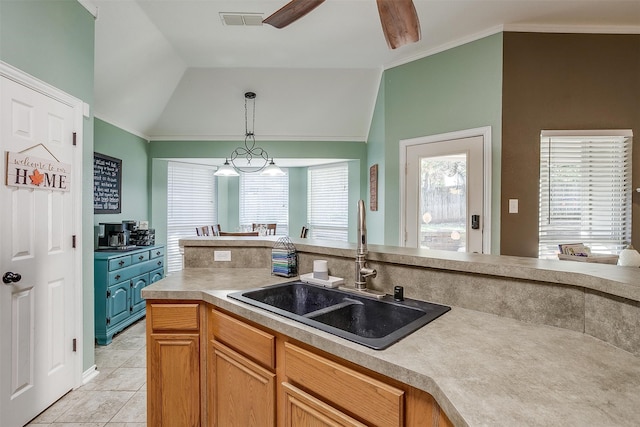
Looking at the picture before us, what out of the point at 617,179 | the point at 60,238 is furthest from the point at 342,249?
the point at 617,179

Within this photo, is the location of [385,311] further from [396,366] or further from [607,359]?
[607,359]

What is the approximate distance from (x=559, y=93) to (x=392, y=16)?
2110 mm

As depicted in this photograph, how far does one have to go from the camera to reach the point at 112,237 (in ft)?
11.7

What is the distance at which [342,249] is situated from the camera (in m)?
1.74

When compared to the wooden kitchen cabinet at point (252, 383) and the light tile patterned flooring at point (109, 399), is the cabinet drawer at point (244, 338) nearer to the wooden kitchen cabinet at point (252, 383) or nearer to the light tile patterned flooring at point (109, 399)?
the wooden kitchen cabinet at point (252, 383)

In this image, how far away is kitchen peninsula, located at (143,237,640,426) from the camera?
69cm

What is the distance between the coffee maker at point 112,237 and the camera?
11.7 feet

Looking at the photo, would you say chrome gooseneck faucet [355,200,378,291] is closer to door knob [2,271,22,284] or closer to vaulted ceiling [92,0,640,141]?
door knob [2,271,22,284]

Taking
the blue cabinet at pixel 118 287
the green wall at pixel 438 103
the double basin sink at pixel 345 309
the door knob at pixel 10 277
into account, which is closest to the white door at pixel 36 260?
the door knob at pixel 10 277

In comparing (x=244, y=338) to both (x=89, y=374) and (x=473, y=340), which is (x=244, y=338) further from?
(x=89, y=374)

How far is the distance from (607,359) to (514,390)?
380 mm

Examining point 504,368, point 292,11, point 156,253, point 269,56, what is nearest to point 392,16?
point 292,11

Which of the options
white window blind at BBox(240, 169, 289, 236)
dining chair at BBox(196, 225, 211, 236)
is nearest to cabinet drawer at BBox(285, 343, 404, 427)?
dining chair at BBox(196, 225, 211, 236)

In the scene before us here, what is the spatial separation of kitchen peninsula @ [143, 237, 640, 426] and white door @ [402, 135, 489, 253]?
180 centimetres
